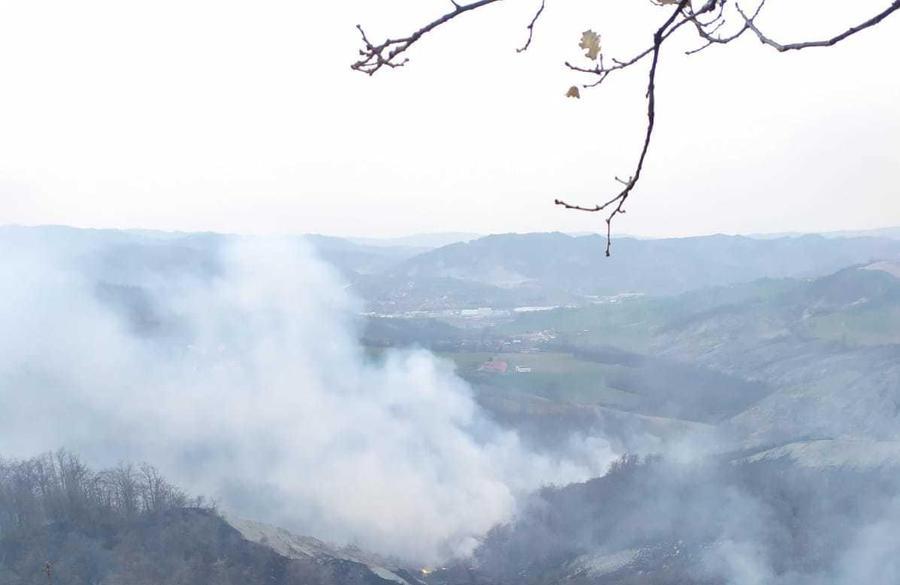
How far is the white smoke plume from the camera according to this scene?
30.0 meters

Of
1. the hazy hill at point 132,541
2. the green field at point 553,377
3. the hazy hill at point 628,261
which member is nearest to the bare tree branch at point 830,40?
the hazy hill at point 132,541

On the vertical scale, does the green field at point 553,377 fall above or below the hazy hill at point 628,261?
below

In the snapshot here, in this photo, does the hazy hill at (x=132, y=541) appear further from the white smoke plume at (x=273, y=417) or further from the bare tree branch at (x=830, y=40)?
the bare tree branch at (x=830, y=40)

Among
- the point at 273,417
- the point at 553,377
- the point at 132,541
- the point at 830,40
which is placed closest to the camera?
the point at 830,40

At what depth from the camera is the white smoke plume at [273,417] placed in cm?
3005

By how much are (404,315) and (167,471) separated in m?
48.0

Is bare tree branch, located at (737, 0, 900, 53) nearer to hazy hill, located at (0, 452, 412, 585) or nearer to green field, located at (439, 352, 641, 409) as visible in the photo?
hazy hill, located at (0, 452, 412, 585)

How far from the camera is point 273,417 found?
35750mm

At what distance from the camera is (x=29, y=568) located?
1827 cm

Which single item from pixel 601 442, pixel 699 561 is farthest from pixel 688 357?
pixel 699 561

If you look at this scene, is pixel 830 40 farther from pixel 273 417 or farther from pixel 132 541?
pixel 273 417

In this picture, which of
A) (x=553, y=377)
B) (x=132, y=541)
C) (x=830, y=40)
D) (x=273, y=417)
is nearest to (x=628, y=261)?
(x=553, y=377)

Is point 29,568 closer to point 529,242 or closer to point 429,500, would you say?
point 429,500

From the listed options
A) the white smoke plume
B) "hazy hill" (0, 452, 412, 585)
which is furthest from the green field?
"hazy hill" (0, 452, 412, 585)
